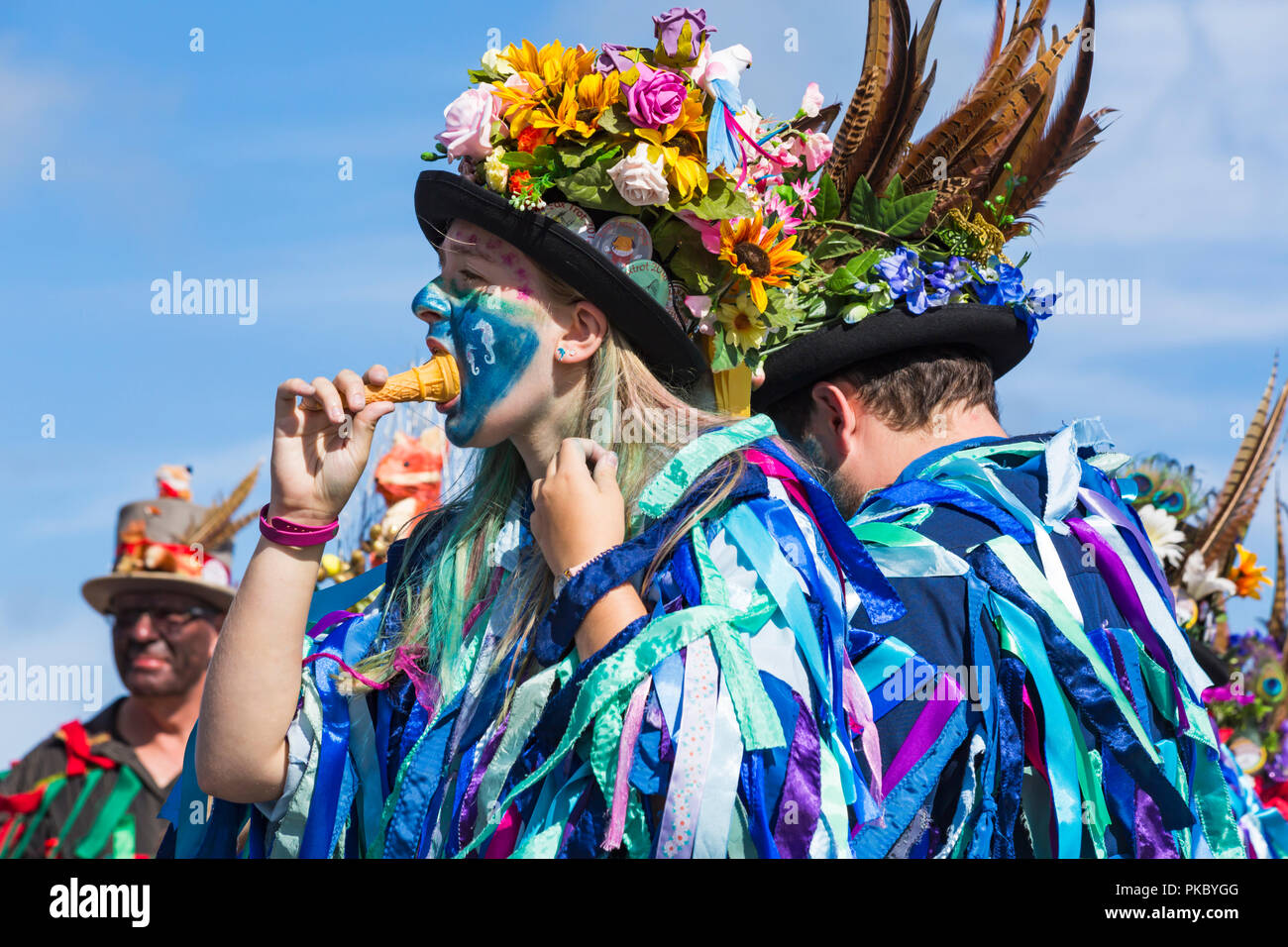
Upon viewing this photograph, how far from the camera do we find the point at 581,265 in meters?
2.50

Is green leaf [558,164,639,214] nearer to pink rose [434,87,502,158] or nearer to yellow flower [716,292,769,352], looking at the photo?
pink rose [434,87,502,158]

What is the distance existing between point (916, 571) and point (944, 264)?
1.08 metres

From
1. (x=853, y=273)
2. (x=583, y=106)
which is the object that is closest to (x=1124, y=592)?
(x=853, y=273)

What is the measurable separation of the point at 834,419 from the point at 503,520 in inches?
45.5

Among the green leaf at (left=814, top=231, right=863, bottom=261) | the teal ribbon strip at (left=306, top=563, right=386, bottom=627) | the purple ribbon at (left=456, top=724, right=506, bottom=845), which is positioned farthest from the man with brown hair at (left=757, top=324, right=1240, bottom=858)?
the teal ribbon strip at (left=306, top=563, right=386, bottom=627)

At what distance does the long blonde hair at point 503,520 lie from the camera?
243 cm

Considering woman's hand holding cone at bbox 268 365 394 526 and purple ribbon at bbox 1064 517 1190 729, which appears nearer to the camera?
woman's hand holding cone at bbox 268 365 394 526

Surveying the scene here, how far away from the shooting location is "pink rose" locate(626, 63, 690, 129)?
2533 mm

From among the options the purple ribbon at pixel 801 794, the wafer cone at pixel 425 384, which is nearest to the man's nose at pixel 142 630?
the wafer cone at pixel 425 384

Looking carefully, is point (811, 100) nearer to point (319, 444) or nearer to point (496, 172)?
point (496, 172)

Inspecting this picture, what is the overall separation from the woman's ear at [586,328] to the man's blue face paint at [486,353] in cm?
8

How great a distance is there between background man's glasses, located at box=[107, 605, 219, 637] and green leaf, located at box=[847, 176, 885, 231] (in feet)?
12.0
